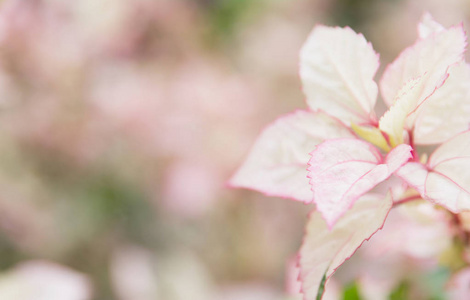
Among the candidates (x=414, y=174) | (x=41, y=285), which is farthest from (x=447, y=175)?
(x=41, y=285)

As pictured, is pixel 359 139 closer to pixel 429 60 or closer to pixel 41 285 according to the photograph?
pixel 429 60

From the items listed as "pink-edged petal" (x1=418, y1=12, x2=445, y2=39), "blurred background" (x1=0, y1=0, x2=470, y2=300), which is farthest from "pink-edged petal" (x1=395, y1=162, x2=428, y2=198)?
"blurred background" (x1=0, y1=0, x2=470, y2=300)

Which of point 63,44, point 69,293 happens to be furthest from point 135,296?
point 63,44

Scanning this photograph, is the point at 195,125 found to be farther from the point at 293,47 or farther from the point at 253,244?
the point at 293,47

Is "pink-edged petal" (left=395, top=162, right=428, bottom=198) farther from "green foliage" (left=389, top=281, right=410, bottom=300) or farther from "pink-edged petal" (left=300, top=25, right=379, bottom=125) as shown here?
"green foliage" (left=389, top=281, right=410, bottom=300)

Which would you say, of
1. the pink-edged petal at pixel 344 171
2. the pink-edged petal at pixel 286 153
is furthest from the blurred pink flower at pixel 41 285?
the pink-edged petal at pixel 344 171

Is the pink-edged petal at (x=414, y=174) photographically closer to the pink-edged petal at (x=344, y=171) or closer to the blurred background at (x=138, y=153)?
the pink-edged petal at (x=344, y=171)
